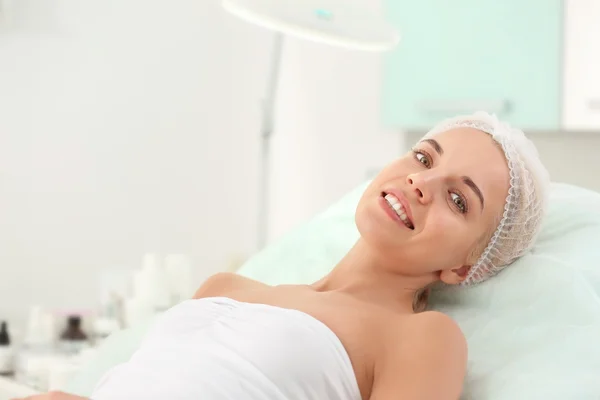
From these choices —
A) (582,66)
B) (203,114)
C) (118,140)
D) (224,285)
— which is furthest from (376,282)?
(203,114)

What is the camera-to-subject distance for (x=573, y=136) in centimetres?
268

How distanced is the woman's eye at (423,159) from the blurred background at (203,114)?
1012mm

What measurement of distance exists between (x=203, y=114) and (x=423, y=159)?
154cm

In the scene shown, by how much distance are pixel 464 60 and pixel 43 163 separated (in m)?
1.21

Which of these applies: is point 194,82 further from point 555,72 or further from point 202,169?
point 555,72

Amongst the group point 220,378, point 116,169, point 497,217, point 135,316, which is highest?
point 497,217

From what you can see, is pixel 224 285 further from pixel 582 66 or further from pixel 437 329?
pixel 582 66

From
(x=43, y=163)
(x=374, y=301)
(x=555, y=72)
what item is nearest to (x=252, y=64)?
(x=43, y=163)

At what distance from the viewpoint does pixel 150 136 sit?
102 inches

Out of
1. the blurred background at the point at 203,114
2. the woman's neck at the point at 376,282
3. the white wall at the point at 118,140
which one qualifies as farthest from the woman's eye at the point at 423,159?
the white wall at the point at 118,140

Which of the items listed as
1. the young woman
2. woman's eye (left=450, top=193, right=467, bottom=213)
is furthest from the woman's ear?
woman's eye (left=450, top=193, right=467, bottom=213)

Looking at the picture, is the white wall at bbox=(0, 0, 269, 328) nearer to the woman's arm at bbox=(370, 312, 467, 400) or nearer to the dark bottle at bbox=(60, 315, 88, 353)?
the dark bottle at bbox=(60, 315, 88, 353)

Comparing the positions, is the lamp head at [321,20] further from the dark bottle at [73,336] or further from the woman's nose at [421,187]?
the dark bottle at [73,336]

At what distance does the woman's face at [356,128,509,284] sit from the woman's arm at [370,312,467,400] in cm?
12
